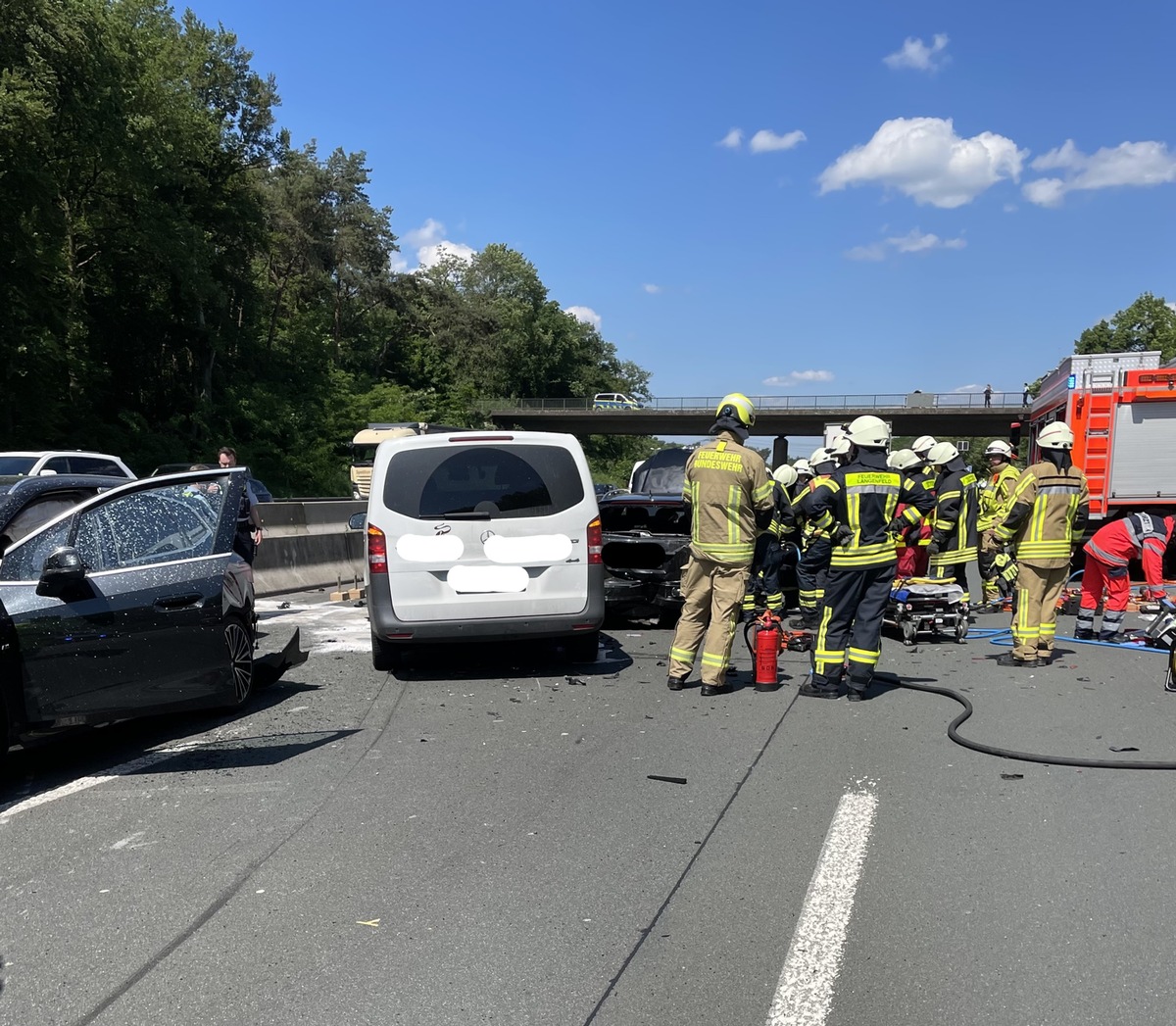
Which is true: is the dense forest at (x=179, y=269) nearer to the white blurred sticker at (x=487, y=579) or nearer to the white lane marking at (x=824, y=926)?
the white blurred sticker at (x=487, y=579)

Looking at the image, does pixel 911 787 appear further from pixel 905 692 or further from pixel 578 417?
pixel 578 417

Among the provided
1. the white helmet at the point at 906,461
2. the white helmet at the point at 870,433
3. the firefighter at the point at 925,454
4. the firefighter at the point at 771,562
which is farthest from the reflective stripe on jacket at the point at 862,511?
the firefighter at the point at 925,454

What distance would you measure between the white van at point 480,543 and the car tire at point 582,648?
1.07 feet

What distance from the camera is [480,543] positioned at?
24.1ft

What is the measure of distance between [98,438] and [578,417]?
36.2 meters

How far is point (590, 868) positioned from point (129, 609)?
2.94 m

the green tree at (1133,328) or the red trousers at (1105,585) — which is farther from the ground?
the green tree at (1133,328)

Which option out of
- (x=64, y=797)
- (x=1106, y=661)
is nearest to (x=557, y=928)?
(x=64, y=797)

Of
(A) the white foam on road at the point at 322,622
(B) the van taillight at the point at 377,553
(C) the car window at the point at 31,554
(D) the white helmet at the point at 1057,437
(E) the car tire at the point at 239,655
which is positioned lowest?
(A) the white foam on road at the point at 322,622

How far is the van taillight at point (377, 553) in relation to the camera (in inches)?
285

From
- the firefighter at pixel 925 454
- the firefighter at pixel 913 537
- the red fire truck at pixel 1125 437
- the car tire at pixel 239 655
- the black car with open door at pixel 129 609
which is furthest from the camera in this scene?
the red fire truck at pixel 1125 437

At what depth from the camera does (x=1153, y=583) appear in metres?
9.74

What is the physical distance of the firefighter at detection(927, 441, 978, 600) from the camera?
10109 millimetres

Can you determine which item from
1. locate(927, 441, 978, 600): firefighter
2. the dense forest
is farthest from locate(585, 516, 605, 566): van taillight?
the dense forest
